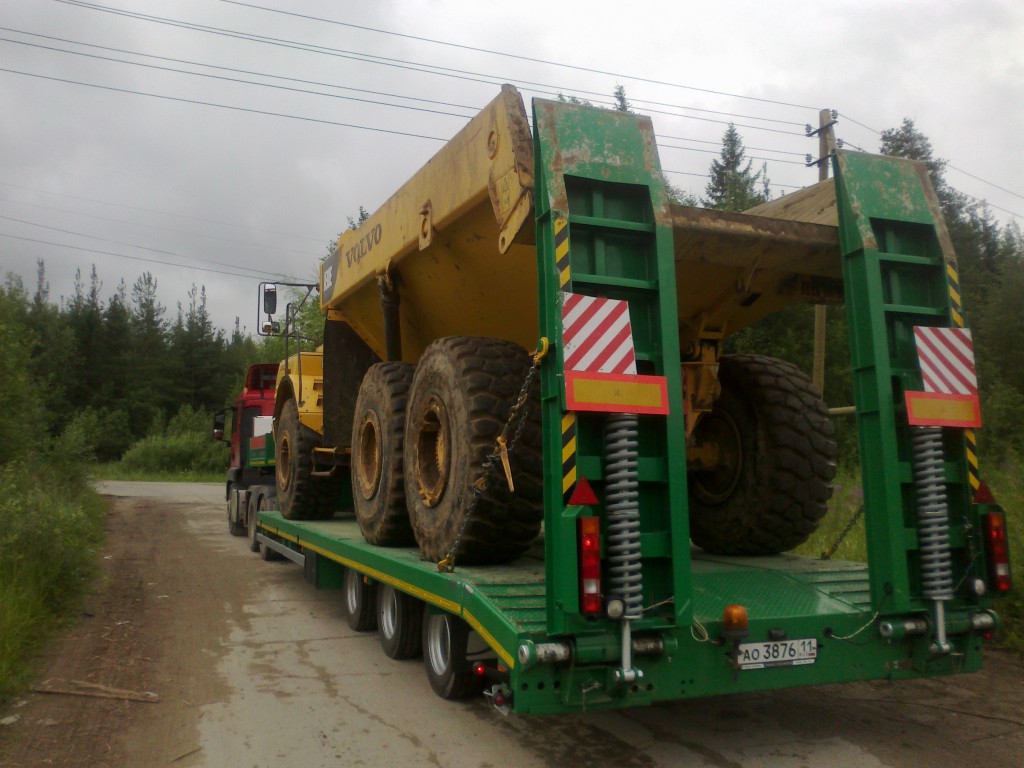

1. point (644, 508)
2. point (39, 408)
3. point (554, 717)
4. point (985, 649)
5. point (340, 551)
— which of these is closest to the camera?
point (644, 508)

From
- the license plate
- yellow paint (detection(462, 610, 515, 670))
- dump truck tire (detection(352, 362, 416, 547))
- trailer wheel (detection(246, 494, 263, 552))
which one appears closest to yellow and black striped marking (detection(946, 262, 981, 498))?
the license plate

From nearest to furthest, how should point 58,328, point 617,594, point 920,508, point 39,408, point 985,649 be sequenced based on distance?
point 617,594, point 920,508, point 985,649, point 39,408, point 58,328

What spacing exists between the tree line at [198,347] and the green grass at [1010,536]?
6439mm

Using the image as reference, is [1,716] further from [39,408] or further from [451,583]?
[39,408]

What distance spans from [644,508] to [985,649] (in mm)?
4109

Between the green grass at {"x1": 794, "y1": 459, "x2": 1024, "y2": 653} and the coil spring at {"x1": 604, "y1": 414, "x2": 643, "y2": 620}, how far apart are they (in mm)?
2016

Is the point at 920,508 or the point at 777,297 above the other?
the point at 777,297

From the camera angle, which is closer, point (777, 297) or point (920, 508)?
point (920, 508)

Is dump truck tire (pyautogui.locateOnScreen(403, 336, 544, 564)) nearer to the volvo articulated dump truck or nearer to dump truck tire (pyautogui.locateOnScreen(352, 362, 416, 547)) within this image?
the volvo articulated dump truck

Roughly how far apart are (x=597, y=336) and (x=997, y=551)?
2303 millimetres

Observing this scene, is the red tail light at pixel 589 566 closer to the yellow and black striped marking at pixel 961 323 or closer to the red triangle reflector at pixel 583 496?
the red triangle reflector at pixel 583 496

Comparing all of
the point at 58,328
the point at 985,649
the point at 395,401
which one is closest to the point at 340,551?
the point at 395,401

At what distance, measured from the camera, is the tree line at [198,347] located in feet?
65.3

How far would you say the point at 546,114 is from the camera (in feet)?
13.4
